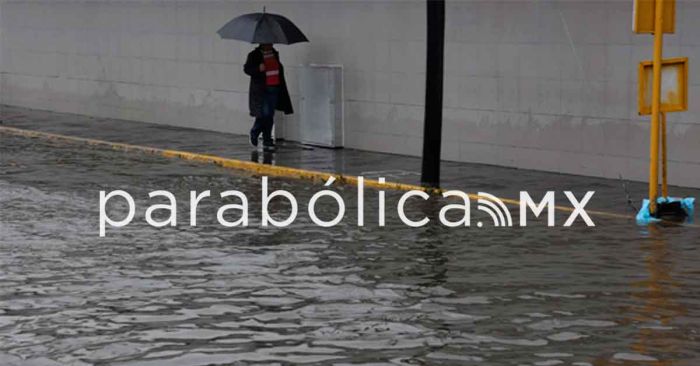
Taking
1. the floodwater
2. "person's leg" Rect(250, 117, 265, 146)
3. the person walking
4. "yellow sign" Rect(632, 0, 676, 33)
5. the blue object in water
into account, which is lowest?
the floodwater

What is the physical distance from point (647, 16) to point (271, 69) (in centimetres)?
908

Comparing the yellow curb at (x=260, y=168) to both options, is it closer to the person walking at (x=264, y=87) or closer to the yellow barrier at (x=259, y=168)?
the yellow barrier at (x=259, y=168)

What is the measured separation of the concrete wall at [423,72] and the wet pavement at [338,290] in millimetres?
1629

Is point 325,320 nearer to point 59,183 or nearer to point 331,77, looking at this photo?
point 59,183

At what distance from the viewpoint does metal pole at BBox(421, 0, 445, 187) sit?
1881cm

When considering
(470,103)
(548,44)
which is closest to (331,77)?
(470,103)

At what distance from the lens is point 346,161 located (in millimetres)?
21719

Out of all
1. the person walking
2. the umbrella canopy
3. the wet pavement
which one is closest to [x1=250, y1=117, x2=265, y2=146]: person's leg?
the person walking

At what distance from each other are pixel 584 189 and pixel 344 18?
646 centimetres

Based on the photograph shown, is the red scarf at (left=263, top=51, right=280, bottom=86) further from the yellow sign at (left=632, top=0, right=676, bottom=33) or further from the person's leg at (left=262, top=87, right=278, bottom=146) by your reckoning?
the yellow sign at (left=632, top=0, right=676, bottom=33)

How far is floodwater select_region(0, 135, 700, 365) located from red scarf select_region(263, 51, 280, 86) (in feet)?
21.6

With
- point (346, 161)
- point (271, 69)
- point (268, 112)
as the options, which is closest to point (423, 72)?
point (346, 161)

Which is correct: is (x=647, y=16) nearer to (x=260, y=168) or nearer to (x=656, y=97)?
(x=656, y=97)

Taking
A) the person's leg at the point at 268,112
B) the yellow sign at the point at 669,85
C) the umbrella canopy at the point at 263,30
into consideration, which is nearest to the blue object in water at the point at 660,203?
the yellow sign at the point at 669,85
